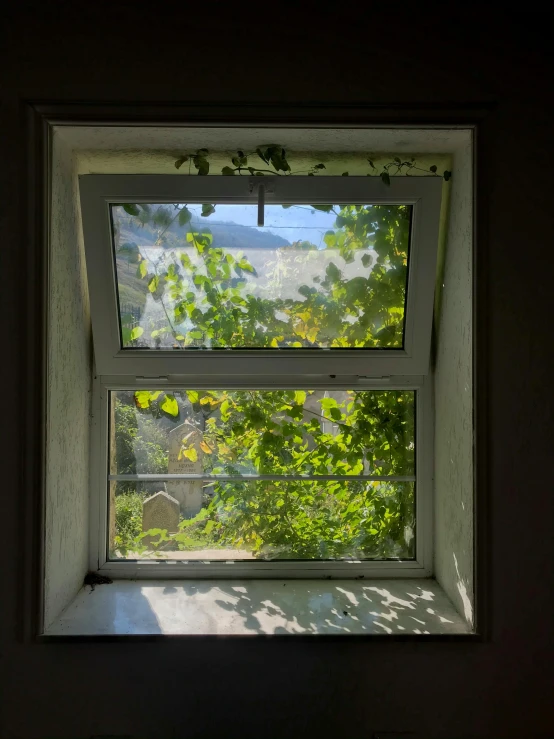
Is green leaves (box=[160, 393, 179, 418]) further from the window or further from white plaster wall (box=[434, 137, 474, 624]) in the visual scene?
white plaster wall (box=[434, 137, 474, 624])

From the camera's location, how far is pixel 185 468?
159cm

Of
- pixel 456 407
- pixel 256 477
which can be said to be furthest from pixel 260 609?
pixel 456 407

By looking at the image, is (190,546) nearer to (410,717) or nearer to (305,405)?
(305,405)

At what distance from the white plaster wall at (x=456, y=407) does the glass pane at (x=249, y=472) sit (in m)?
0.18

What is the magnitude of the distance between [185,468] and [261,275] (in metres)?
0.62

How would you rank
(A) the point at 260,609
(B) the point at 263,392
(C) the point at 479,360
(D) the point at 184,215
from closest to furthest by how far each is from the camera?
(C) the point at 479,360 < (A) the point at 260,609 < (D) the point at 184,215 < (B) the point at 263,392

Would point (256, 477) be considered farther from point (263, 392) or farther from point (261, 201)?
point (261, 201)

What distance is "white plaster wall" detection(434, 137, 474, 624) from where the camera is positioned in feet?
4.40

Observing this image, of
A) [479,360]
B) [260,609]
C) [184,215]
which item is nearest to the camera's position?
[479,360]

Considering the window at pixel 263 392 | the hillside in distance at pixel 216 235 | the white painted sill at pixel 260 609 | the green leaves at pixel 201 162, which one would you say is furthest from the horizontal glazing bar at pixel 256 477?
the green leaves at pixel 201 162

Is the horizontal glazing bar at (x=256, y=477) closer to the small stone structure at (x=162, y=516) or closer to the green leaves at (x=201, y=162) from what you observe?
the small stone structure at (x=162, y=516)

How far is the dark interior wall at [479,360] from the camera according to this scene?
1.23 metres

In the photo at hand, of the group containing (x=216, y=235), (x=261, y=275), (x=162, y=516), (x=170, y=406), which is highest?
(x=216, y=235)

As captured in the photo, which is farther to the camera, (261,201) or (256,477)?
(256,477)
